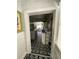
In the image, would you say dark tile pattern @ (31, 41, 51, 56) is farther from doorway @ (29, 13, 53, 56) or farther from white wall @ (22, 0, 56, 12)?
white wall @ (22, 0, 56, 12)

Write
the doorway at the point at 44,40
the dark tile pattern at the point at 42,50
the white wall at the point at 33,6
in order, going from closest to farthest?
the white wall at the point at 33,6 < the dark tile pattern at the point at 42,50 < the doorway at the point at 44,40

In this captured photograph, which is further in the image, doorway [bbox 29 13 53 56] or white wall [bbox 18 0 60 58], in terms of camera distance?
doorway [bbox 29 13 53 56]

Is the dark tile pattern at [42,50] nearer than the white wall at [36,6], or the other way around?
the white wall at [36,6]

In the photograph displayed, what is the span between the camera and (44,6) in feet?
7.97

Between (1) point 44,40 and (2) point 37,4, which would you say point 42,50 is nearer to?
(1) point 44,40

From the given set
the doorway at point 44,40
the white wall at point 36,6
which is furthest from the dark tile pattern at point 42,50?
the white wall at point 36,6

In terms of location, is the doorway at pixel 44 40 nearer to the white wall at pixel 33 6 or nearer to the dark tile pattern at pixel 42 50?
the dark tile pattern at pixel 42 50

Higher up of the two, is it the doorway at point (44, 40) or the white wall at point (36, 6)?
the white wall at point (36, 6)

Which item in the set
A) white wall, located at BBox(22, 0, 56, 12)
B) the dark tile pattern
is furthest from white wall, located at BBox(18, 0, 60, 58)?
the dark tile pattern
